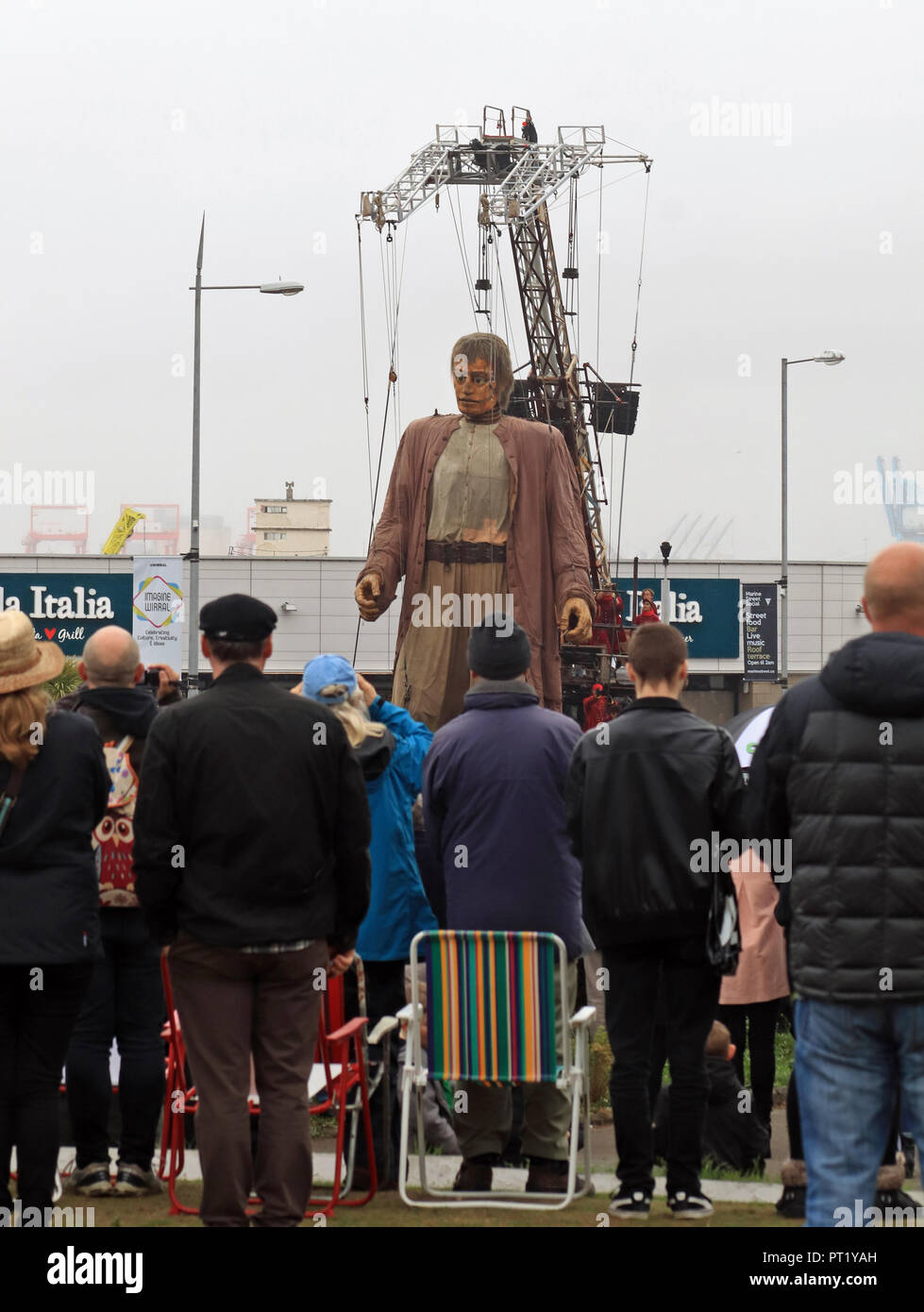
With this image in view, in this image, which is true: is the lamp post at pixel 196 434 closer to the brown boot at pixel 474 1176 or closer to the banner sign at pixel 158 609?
the banner sign at pixel 158 609

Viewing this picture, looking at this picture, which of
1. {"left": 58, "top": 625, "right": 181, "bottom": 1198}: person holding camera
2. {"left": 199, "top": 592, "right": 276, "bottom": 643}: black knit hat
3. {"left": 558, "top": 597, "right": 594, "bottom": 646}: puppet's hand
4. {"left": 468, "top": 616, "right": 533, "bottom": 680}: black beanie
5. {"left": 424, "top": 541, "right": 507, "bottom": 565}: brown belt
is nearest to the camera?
{"left": 199, "top": 592, "right": 276, "bottom": 643}: black knit hat

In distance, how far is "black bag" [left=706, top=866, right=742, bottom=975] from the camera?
563cm

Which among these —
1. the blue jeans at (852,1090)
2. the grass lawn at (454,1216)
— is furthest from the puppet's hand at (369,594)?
the blue jeans at (852,1090)

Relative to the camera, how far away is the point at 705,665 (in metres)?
50.3

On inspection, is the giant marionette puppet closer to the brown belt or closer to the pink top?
the brown belt

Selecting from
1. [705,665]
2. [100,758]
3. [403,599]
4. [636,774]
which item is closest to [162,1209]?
[100,758]

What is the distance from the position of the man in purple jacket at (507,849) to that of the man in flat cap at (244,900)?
3.53ft

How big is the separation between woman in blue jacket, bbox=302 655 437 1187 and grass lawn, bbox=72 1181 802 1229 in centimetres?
49

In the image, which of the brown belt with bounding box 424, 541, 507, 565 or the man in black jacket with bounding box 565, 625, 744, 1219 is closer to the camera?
the man in black jacket with bounding box 565, 625, 744, 1219

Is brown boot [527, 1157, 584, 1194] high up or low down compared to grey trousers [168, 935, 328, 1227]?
down

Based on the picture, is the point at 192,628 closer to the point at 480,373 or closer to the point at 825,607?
the point at 480,373

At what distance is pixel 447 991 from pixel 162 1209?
1.15 m

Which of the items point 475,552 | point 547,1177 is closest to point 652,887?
point 547,1177

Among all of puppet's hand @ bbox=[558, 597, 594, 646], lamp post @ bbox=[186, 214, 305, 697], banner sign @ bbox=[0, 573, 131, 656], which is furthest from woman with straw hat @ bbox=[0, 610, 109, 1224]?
banner sign @ bbox=[0, 573, 131, 656]
